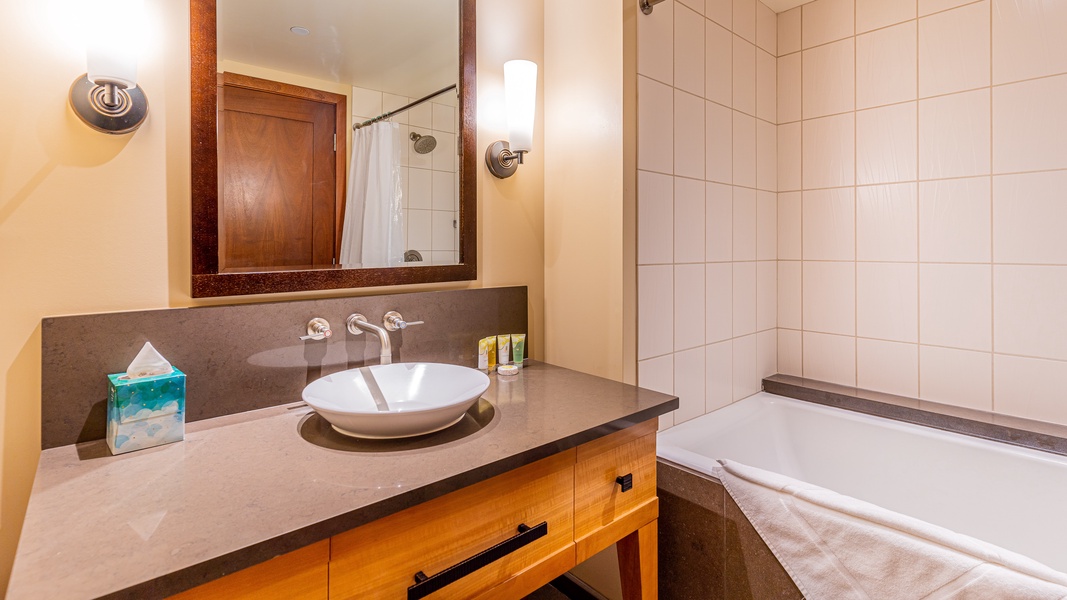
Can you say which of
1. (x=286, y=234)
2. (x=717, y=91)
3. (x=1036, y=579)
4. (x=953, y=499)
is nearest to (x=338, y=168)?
(x=286, y=234)

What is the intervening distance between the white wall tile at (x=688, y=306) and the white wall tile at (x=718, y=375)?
0.10 m

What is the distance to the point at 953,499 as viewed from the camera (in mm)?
1649

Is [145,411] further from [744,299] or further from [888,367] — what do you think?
[888,367]

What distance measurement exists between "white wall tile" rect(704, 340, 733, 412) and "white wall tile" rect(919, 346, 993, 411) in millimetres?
684

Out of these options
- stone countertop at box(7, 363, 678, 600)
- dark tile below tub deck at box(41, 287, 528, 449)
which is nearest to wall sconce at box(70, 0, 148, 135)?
dark tile below tub deck at box(41, 287, 528, 449)

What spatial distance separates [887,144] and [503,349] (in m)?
1.68

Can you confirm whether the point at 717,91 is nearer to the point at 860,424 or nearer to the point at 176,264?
the point at 860,424

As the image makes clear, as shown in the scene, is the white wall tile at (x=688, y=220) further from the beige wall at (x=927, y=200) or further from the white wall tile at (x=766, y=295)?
the beige wall at (x=927, y=200)

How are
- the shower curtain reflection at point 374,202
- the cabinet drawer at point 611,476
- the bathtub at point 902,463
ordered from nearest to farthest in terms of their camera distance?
the cabinet drawer at point 611,476
the shower curtain reflection at point 374,202
the bathtub at point 902,463

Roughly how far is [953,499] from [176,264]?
2289 millimetres

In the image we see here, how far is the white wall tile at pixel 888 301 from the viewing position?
6.36 feet

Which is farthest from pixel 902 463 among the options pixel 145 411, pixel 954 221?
pixel 145 411

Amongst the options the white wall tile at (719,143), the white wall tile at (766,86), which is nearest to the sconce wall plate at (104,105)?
the white wall tile at (719,143)

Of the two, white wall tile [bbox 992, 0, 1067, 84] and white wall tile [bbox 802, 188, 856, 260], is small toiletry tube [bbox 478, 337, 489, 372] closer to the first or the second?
white wall tile [bbox 802, 188, 856, 260]
